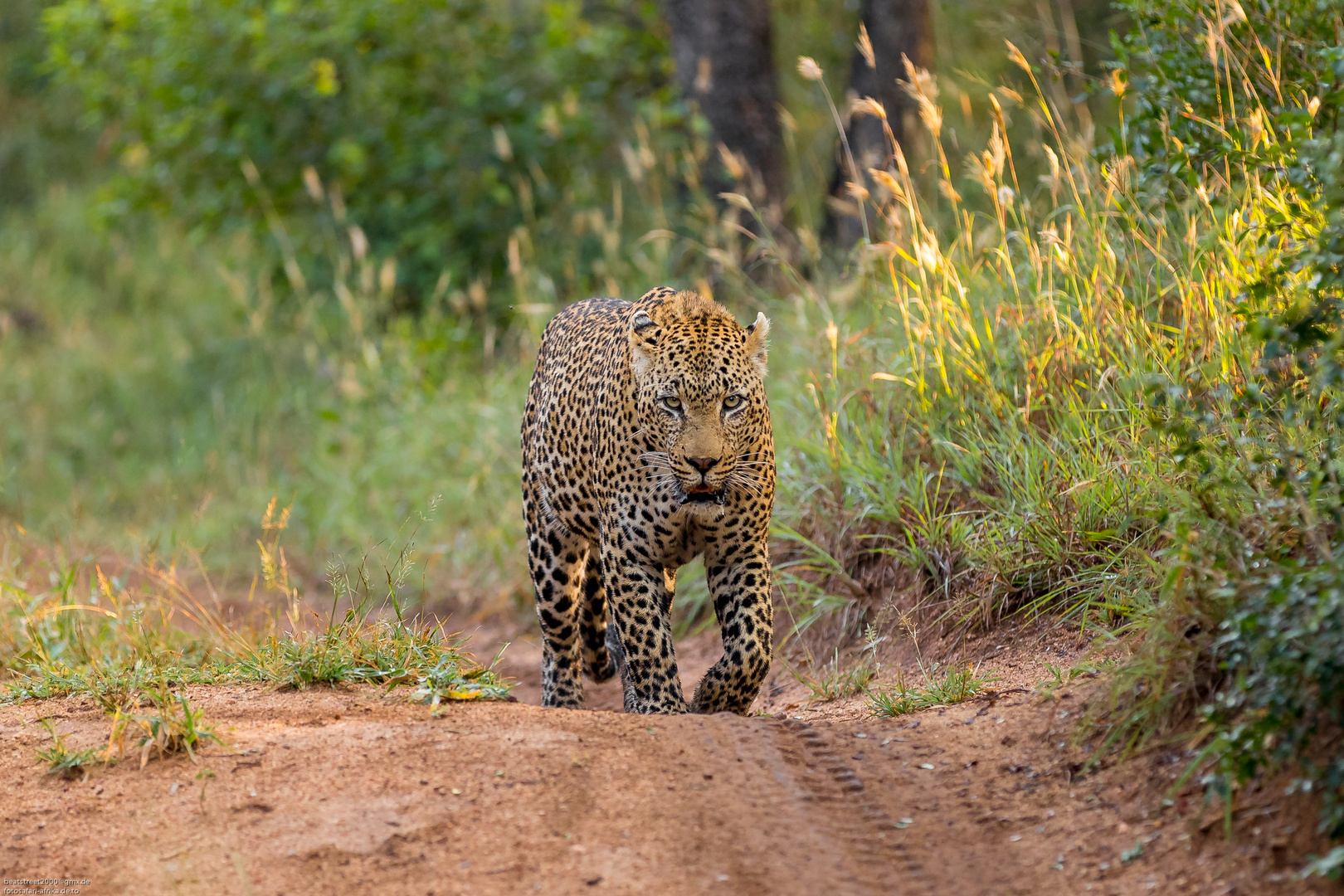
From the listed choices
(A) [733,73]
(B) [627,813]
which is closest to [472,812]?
(B) [627,813]

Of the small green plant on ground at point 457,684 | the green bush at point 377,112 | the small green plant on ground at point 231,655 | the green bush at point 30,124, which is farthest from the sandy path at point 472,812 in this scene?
the green bush at point 30,124

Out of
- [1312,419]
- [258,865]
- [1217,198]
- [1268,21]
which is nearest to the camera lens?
[258,865]

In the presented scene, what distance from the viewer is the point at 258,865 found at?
3.23 metres

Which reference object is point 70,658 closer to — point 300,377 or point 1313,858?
point 1313,858

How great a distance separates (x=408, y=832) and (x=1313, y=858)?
2.10 m

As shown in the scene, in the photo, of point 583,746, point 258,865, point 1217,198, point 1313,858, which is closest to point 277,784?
point 258,865

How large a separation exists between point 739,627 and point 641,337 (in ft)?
3.65

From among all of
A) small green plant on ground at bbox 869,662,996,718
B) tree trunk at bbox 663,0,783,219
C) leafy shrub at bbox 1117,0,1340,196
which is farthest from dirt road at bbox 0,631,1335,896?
tree trunk at bbox 663,0,783,219

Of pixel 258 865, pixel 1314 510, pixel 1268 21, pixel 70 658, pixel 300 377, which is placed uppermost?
pixel 1268 21

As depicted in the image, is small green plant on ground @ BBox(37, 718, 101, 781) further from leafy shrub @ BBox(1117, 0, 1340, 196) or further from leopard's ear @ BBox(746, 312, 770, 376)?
leafy shrub @ BBox(1117, 0, 1340, 196)

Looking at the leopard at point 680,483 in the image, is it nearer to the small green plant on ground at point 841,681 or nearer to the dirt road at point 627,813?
the small green plant on ground at point 841,681

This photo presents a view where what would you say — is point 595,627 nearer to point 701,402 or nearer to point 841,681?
point 841,681

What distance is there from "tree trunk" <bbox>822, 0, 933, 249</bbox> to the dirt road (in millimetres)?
6442

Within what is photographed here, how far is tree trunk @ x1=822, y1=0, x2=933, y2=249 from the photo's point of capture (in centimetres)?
992
